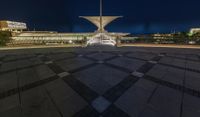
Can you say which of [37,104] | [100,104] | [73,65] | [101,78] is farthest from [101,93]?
[73,65]

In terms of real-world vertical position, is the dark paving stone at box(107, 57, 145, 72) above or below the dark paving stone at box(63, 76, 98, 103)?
above

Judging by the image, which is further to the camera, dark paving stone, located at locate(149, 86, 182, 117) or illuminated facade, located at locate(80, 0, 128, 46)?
illuminated facade, located at locate(80, 0, 128, 46)

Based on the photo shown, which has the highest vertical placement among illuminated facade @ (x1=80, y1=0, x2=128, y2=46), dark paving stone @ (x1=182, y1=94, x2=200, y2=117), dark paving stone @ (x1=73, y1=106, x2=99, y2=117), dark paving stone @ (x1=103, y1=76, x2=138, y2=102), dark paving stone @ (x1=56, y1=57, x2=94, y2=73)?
illuminated facade @ (x1=80, y1=0, x2=128, y2=46)

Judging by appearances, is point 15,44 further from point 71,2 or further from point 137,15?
point 137,15

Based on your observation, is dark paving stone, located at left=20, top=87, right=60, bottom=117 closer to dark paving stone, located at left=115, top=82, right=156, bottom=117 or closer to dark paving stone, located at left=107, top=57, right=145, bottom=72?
dark paving stone, located at left=115, top=82, right=156, bottom=117

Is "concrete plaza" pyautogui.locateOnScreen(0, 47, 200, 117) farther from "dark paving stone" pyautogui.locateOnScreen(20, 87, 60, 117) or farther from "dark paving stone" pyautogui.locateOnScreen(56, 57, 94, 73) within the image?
"dark paving stone" pyautogui.locateOnScreen(56, 57, 94, 73)

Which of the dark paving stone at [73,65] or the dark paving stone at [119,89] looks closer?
the dark paving stone at [119,89]

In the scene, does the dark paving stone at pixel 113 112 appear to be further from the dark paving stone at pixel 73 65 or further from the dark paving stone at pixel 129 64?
the dark paving stone at pixel 73 65

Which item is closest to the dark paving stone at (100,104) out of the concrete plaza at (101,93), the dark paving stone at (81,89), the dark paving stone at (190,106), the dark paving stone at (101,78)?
the concrete plaza at (101,93)

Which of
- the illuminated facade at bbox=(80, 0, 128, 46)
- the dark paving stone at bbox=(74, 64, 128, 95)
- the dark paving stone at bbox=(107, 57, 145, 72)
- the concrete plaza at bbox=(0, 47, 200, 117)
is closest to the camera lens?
the concrete plaza at bbox=(0, 47, 200, 117)

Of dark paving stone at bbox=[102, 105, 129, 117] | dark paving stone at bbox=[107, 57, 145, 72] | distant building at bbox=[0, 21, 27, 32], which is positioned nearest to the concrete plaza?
dark paving stone at bbox=[102, 105, 129, 117]

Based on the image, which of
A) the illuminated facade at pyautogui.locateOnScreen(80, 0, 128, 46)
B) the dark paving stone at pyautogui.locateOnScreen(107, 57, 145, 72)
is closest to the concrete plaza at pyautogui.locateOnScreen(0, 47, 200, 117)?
the dark paving stone at pyautogui.locateOnScreen(107, 57, 145, 72)

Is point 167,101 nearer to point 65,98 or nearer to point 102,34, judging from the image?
point 65,98

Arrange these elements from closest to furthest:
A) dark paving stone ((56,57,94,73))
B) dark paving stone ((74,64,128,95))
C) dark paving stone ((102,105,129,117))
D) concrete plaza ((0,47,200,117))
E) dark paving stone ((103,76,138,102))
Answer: dark paving stone ((102,105,129,117)), concrete plaza ((0,47,200,117)), dark paving stone ((103,76,138,102)), dark paving stone ((74,64,128,95)), dark paving stone ((56,57,94,73))
